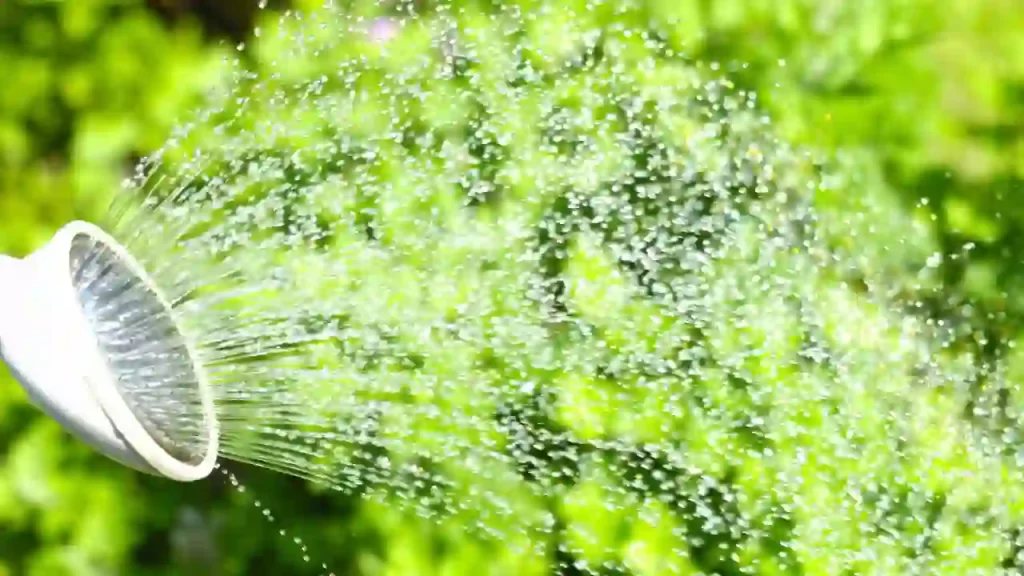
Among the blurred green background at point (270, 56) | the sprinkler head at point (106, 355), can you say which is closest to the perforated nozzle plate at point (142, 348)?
the sprinkler head at point (106, 355)

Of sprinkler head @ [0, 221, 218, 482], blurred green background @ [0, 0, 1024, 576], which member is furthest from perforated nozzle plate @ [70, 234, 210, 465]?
blurred green background @ [0, 0, 1024, 576]


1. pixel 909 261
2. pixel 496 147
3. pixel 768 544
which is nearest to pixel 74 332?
pixel 496 147

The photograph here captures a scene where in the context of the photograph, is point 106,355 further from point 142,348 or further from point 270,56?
point 270,56

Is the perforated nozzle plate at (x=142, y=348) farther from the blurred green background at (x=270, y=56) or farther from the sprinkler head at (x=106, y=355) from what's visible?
the blurred green background at (x=270, y=56)

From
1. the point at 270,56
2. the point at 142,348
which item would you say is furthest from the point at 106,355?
the point at 270,56

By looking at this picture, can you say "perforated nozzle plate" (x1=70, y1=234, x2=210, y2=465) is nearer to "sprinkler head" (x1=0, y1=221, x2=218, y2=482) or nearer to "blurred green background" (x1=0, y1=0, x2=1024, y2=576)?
"sprinkler head" (x1=0, y1=221, x2=218, y2=482)

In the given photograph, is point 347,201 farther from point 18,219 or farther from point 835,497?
point 835,497
